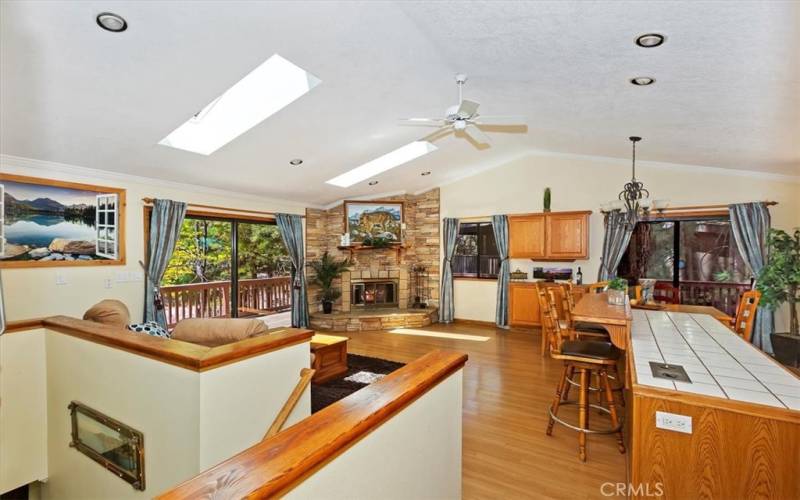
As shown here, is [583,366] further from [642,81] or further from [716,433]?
[642,81]

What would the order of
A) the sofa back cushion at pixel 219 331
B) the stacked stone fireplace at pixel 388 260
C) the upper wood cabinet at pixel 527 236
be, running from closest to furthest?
the sofa back cushion at pixel 219 331 < the upper wood cabinet at pixel 527 236 < the stacked stone fireplace at pixel 388 260

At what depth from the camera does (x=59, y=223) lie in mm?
4234

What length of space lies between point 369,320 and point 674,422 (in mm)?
6054

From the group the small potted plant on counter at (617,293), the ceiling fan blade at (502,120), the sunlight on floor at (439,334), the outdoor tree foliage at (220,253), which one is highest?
the ceiling fan blade at (502,120)

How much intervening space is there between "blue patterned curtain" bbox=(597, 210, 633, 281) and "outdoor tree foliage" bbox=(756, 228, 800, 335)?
67.0 inches

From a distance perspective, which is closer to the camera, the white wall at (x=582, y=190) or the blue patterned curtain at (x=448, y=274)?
the white wall at (x=582, y=190)

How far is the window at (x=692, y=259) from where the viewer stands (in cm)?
578

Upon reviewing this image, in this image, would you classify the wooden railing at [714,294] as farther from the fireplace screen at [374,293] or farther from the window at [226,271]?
the window at [226,271]

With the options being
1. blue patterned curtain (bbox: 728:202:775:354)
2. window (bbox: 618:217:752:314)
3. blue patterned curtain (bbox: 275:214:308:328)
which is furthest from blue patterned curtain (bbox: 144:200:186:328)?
blue patterned curtain (bbox: 728:202:775:354)

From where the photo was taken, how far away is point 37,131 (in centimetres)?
352

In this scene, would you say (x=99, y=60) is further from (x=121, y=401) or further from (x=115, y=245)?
(x=115, y=245)

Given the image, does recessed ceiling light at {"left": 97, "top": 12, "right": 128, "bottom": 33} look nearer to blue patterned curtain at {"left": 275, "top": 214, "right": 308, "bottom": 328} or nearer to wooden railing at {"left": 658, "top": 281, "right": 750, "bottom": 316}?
blue patterned curtain at {"left": 275, "top": 214, "right": 308, "bottom": 328}

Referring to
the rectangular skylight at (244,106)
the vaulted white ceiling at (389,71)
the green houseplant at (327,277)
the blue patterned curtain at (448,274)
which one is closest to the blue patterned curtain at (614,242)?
the vaulted white ceiling at (389,71)

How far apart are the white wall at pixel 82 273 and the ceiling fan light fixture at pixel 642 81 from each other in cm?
555
